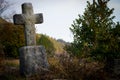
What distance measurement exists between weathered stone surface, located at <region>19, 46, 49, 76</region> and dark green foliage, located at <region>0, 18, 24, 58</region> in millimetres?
13223

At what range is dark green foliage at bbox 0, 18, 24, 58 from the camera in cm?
2323

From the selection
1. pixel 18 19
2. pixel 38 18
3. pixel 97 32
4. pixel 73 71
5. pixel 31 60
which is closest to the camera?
pixel 73 71

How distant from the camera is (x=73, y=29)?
18.6 m

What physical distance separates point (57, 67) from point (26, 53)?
136cm

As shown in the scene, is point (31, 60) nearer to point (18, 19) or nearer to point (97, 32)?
point (18, 19)

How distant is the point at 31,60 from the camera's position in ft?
33.4

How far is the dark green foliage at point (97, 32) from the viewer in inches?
669

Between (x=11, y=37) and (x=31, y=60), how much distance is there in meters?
14.1

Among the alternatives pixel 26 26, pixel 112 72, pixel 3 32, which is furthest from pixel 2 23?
pixel 112 72

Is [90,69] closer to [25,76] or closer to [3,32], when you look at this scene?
[25,76]

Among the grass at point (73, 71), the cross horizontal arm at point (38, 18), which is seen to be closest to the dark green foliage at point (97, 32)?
the cross horizontal arm at point (38, 18)

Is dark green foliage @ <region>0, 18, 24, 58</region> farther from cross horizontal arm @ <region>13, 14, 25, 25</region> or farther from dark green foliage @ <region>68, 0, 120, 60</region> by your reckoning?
cross horizontal arm @ <region>13, 14, 25, 25</region>

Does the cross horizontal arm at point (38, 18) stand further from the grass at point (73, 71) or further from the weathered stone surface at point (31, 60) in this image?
the grass at point (73, 71)

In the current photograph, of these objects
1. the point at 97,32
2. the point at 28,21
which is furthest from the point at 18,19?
the point at 97,32
